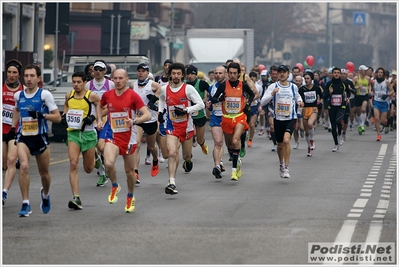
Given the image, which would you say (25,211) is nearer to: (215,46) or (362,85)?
(362,85)

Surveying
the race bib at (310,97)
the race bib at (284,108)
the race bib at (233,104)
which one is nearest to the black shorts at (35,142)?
the race bib at (233,104)

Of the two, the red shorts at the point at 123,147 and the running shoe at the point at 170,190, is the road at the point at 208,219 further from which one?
the red shorts at the point at 123,147

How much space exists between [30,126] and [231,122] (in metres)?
4.77

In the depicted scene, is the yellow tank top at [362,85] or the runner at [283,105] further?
the yellow tank top at [362,85]

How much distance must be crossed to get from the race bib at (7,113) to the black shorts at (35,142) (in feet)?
4.93

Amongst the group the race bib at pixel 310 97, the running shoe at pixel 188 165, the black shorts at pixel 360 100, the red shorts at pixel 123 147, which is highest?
the race bib at pixel 310 97

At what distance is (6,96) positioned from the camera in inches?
552

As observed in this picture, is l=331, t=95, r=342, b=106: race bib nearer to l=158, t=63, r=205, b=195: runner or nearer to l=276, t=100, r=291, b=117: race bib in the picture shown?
l=276, t=100, r=291, b=117: race bib

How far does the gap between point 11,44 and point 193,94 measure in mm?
28028

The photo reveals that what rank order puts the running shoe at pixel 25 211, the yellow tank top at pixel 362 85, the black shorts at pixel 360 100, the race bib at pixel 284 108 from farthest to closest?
the black shorts at pixel 360 100 < the yellow tank top at pixel 362 85 < the race bib at pixel 284 108 < the running shoe at pixel 25 211

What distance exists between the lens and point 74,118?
1334cm

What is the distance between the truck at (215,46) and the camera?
45.3 m

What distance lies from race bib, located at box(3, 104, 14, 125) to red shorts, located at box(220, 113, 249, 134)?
3.86m

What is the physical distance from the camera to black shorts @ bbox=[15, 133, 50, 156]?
12562 mm
